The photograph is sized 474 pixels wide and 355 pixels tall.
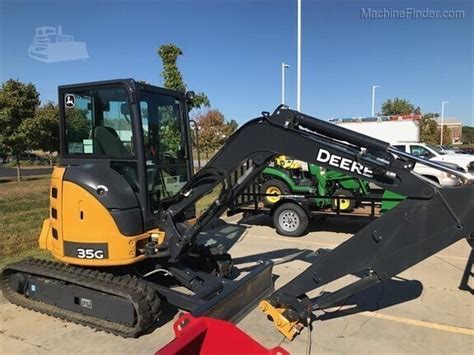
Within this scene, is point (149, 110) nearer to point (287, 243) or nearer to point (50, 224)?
point (50, 224)

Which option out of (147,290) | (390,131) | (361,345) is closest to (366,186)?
(361,345)

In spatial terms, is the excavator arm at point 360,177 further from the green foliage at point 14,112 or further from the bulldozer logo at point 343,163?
the green foliage at point 14,112

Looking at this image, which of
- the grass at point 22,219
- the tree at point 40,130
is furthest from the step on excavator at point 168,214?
the tree at point 40,130

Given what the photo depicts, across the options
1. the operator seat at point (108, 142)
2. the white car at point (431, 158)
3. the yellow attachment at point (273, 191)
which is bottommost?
the yellow attachment at point (273, 191)

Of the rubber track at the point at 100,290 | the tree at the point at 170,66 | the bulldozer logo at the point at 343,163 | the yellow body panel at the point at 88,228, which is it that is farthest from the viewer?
the tree at the point at 170,66

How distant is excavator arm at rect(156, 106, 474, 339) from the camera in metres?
3.85

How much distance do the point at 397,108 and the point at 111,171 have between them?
55.3 meters

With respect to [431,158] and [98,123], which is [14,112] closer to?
[98,123]

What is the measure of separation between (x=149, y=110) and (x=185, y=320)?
262cm

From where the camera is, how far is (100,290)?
4582 millimetres

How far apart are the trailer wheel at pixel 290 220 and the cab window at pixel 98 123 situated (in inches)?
196

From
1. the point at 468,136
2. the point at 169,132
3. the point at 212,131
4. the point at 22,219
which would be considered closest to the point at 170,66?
the point at 22,219

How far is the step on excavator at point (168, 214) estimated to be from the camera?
3.95 metres

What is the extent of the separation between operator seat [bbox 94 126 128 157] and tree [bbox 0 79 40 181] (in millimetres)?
18256
